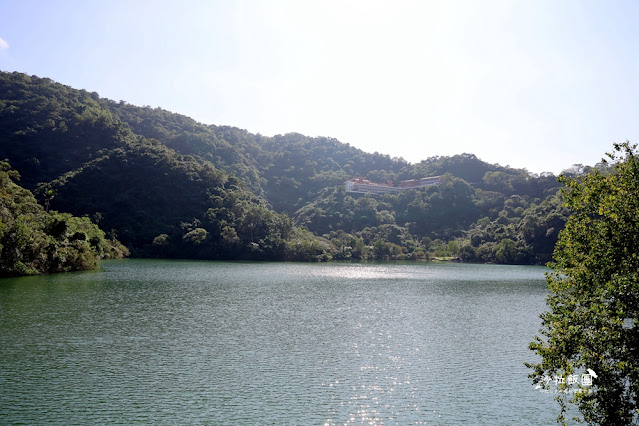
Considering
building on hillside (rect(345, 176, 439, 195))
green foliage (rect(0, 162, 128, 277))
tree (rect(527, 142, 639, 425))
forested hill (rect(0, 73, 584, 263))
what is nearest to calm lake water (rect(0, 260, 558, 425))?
tree (rect(527, 142, 639, 425))

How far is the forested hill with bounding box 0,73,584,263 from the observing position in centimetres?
9900

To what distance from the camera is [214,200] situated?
107062 millimetres

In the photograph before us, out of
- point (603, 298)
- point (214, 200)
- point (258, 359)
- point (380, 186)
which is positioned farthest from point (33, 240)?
point (380, 186)

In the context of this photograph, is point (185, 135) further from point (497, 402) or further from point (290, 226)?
point (497, 402)

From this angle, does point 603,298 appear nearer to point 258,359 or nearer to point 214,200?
point 258,359

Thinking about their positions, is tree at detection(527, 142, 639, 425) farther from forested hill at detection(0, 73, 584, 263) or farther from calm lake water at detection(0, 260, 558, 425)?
forested hill at detection(0, 73, 584, 263)

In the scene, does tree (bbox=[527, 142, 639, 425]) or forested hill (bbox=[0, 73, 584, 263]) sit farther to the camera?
forested hill (bbox=[0, 73, 584, 263])

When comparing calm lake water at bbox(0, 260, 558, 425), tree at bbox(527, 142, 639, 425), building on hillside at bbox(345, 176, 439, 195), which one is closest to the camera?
tree at bbox(527, 142, 639, 425)

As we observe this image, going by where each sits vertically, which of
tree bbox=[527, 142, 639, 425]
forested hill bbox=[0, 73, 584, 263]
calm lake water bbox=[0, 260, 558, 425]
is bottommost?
calm lake water bbox=[0, 260, 558, 425]

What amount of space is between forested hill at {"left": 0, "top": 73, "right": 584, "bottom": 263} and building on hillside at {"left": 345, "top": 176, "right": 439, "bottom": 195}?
21.0ft

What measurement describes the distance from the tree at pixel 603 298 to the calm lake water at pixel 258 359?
15.1 ft

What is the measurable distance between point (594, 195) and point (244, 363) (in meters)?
15.0

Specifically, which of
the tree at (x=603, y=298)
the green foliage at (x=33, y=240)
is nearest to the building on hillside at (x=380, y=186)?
the green foliage at (x=33, y=240)

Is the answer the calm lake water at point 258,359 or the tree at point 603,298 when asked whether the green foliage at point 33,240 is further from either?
the tree at point 603,298
